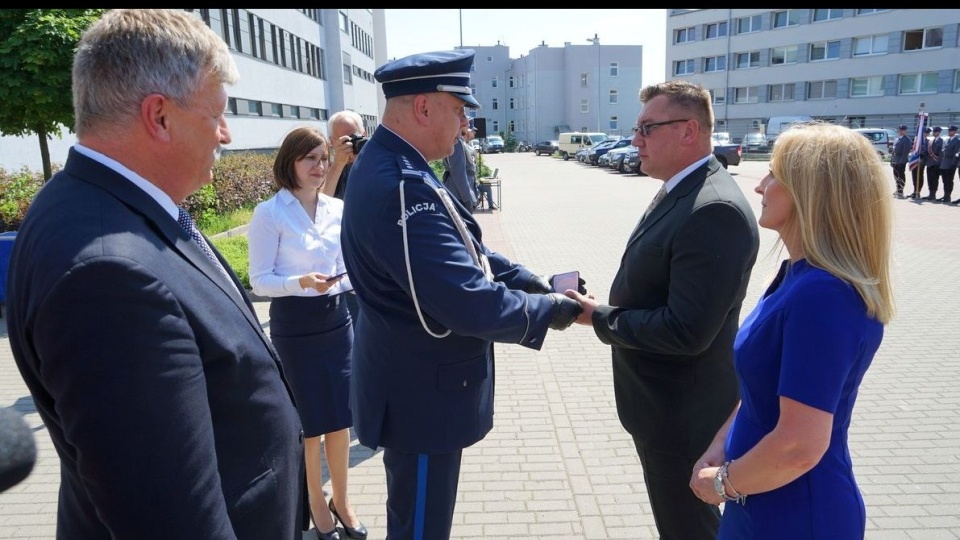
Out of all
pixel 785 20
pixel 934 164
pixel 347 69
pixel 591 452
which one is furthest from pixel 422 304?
pixel 785 20

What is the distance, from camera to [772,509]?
185 centimetres

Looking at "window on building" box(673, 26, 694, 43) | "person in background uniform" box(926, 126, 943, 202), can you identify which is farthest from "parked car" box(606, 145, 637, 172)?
"window on building" box(673, 26, 694, 43)

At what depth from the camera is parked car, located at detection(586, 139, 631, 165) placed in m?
39.7

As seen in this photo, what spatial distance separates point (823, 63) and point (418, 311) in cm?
5715

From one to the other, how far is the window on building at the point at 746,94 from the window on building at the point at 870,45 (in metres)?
8.85

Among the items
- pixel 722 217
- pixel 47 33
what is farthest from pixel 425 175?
pixel 47 33

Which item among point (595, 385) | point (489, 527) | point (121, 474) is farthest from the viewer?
point (595, 385)

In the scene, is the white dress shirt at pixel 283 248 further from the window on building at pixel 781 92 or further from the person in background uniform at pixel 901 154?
the window on building at pixel 781 92

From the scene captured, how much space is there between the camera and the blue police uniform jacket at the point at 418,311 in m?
2.20

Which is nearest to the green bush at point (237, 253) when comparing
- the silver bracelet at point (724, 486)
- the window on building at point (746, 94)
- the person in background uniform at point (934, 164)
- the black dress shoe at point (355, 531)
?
the black dress shoe at point (355, 531)

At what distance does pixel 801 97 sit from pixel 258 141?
44.5 metres

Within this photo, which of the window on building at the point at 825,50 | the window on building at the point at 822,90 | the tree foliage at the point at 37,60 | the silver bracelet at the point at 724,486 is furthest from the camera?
the window on building at the point at 822,90

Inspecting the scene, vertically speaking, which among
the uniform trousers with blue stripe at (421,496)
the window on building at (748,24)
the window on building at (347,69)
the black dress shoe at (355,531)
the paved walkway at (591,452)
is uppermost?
the window on building at (748,24)

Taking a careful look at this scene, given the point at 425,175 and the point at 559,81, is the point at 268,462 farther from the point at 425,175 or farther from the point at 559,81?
the point at 559,81
